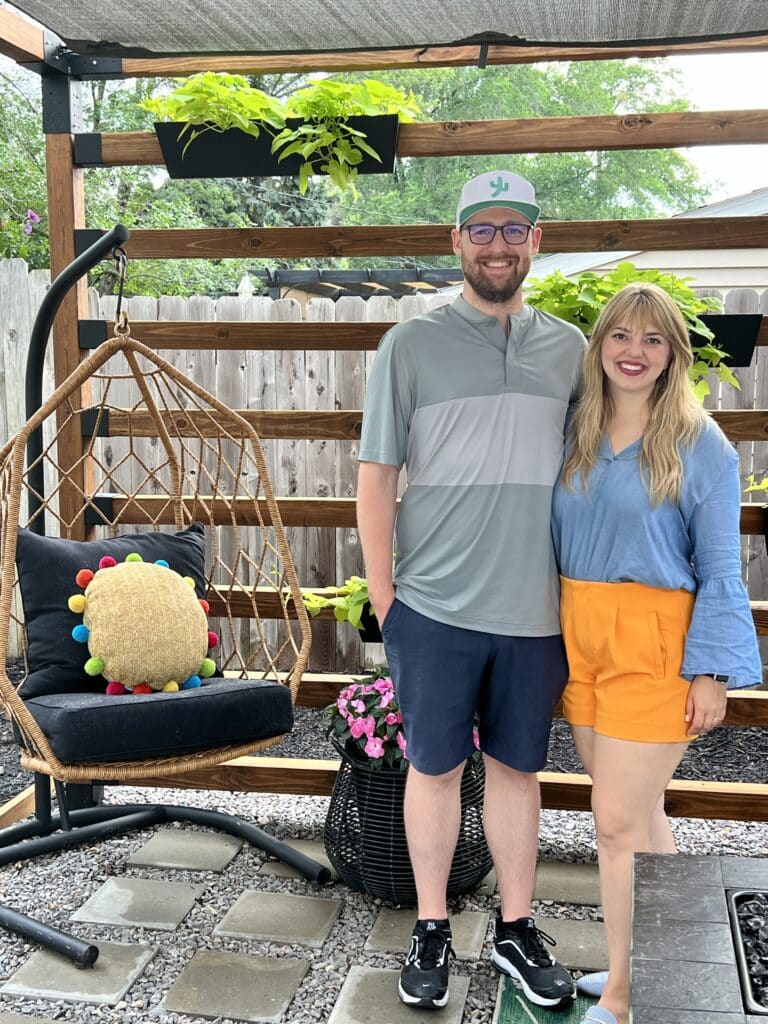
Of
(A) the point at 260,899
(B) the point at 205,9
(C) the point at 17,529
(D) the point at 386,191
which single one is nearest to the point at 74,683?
(C) the point at 17,529

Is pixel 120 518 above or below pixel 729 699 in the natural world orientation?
Answer: above

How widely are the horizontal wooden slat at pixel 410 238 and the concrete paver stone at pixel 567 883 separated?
1.60 m

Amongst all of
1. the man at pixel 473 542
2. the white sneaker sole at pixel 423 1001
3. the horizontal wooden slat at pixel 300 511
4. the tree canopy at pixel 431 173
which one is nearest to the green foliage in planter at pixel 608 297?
the man at pixel 473 542

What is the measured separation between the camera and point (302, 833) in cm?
295

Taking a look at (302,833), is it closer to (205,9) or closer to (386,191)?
(205,9)

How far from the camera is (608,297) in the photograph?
2475 millimetres

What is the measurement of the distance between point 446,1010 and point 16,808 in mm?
1515

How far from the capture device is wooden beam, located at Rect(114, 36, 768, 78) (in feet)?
8.91

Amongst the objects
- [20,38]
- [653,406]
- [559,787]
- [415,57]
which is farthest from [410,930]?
[20,38]

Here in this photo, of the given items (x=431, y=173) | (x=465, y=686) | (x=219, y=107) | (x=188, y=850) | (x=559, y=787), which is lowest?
(x=188, y=850)

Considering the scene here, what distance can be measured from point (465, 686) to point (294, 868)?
37.0 inches

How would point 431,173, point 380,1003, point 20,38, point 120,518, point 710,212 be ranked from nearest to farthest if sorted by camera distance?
point 380,1003 < point 20,38 < point 120,518 < point 710,212 < point 431,173

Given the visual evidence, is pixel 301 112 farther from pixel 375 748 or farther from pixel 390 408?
pixel 375 748

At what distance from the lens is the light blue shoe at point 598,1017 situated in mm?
1883
